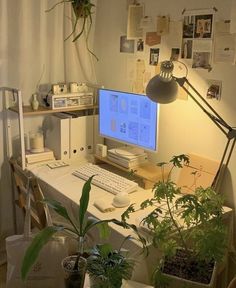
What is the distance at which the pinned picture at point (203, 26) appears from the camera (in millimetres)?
1884

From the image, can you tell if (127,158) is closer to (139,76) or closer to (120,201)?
(120,201)

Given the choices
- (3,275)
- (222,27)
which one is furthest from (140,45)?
(3,275)

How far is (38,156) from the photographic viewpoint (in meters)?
2.44

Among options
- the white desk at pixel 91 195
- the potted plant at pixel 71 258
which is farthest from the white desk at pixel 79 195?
the potted plant at pixel 71 258

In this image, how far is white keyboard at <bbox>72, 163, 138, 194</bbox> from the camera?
79.7 inches

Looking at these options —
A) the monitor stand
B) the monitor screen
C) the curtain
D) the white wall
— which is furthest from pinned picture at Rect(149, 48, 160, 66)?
the curtain

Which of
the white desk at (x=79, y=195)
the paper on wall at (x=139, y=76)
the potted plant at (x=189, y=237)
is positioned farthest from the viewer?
the paper on wall at (x=139, y=76)

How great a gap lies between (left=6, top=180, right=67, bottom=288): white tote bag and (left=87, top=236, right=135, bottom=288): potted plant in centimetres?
34

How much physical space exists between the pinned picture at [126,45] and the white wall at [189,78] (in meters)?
0.03

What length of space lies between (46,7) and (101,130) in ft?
2.90

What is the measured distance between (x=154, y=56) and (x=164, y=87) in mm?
588

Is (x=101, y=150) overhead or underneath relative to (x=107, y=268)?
overhead

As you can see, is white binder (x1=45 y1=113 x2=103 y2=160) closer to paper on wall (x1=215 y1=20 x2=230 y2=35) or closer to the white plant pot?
paper on wall (x1=215 y1=20 x2=230 y2=35)

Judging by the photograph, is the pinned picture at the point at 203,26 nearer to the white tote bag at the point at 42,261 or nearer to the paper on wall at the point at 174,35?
the paper on wall at the point at 174,35
